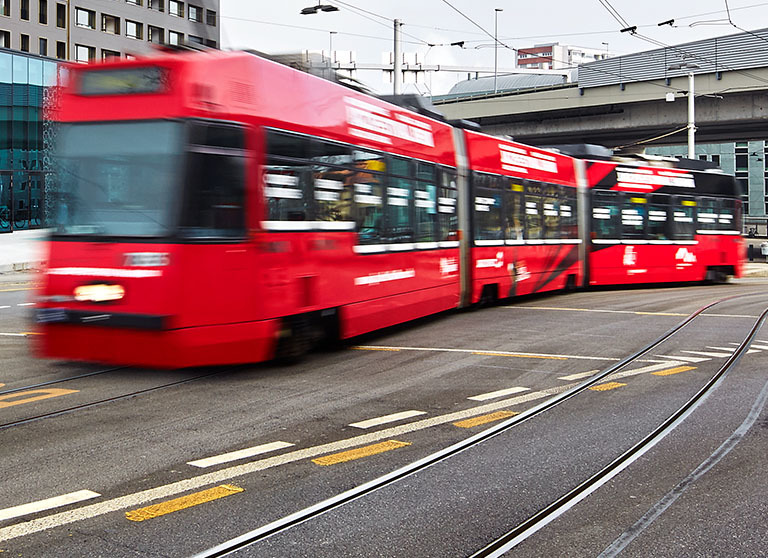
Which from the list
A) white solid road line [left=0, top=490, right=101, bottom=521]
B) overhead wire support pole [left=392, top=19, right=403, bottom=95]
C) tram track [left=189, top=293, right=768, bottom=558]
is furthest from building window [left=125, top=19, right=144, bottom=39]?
white solid road line [left=0, top=490, right=101, bottom=521]

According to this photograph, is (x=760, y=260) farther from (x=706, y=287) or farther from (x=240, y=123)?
(x=240, y=123)

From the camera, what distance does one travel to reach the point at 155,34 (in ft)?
217

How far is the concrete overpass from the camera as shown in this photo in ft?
129

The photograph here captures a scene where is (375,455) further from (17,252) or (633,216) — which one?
(17,252)

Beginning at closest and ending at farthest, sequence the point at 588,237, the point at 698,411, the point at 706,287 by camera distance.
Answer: the point at 698,411
the point at 588,237
the point at 706,287

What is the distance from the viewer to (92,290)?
27.5ft

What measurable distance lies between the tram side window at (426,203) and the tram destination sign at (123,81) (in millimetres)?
4863

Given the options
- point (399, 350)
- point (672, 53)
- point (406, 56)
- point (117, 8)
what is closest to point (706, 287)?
point (399, 350)

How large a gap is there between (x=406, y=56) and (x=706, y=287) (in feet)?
76.2

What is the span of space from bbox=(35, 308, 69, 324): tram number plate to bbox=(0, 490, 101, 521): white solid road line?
11.9 feet

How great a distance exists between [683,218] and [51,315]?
17.5 meters

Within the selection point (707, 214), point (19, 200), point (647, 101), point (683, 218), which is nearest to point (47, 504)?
point (683, 218)

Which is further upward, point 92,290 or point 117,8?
point 117,8

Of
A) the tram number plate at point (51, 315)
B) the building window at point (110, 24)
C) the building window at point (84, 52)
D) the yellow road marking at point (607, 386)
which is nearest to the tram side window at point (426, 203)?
the yellow road marking at point (607, 386)
